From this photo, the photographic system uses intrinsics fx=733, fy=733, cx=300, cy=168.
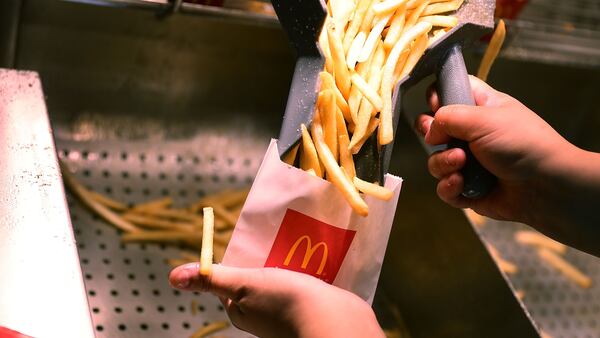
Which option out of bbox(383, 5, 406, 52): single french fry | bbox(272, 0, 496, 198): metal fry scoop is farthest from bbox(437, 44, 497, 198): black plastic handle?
bbox(383, 5, 406, 52): single french fry

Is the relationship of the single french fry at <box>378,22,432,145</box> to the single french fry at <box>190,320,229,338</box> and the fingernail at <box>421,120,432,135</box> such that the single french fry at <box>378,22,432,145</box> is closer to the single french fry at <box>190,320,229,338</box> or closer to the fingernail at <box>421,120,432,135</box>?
the fingernail at <box>421,120,432,135</box>

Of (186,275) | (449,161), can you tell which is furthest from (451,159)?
(186,275)

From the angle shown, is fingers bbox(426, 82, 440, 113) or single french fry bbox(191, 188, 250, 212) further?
single french fry bbox(191, 188, 250, 212)

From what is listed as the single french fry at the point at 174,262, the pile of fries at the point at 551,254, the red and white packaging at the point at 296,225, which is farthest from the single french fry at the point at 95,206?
the pile of fries at the point at 551,254

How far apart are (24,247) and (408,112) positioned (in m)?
1.22

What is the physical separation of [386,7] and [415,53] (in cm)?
10

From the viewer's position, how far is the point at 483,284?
5.72 feet

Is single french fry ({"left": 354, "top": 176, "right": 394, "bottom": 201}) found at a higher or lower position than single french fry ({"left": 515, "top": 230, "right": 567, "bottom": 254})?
higher

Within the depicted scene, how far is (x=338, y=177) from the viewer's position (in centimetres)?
112

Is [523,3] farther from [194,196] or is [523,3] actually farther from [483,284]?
[194,196]

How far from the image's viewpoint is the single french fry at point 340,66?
122cm

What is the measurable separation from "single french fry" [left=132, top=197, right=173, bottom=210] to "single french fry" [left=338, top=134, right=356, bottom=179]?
34.1 inches

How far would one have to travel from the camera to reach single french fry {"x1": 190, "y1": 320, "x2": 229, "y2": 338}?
5.55ft

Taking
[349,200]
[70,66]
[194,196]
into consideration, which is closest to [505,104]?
[349,200]
